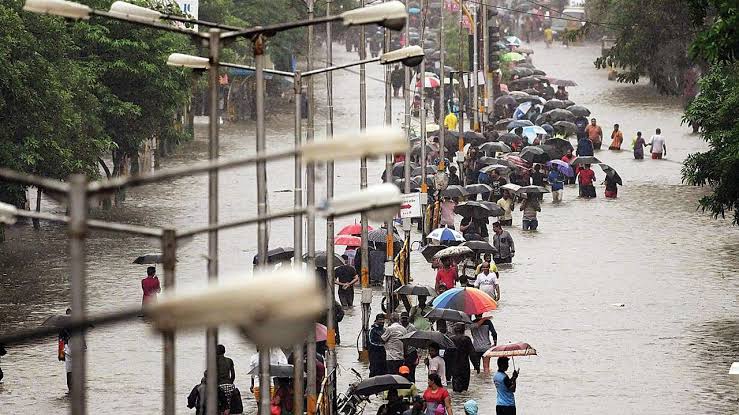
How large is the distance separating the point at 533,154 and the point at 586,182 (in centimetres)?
169

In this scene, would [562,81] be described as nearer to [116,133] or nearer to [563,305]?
[116,133]

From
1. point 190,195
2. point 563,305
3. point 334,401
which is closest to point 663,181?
point 190,195

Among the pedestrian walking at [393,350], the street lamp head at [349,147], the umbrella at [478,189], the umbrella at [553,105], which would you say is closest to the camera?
the street lamp head at [349,147]

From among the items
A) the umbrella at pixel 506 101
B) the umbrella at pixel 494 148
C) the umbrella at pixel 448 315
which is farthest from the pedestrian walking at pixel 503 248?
the umbrella at pixel 506 101

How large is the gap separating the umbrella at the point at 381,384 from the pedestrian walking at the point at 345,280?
30.1 ft

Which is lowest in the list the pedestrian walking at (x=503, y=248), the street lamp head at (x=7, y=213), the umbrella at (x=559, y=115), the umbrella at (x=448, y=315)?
the pedestrian walking at (x=503, y=248)

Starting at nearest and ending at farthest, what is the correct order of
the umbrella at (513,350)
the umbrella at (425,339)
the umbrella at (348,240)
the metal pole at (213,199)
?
1. the metal pole at (213,199)
2. the umbrella at (513,350)
3. the umbrella at (425,339)
4. the umbrella at (348,240)

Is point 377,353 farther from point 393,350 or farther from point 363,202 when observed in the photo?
point 363,202

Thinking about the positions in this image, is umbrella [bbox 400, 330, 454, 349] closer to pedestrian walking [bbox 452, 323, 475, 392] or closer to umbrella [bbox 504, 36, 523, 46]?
pedestrian walking [bbox 452, 323, 475, 392]

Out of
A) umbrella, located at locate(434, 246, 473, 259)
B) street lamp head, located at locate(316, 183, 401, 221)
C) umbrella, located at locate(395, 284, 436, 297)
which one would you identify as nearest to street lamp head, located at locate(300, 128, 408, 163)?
street lamp head, located at locate(316, 183, 401, 221)

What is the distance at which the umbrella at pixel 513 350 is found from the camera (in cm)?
2525

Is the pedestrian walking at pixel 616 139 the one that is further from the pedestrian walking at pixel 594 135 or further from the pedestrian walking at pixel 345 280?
the pedestrian walking at pixel 345 280

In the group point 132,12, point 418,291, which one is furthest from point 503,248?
point 132,12

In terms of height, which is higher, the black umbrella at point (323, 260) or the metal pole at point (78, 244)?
the metal pole at point (78, 244)
